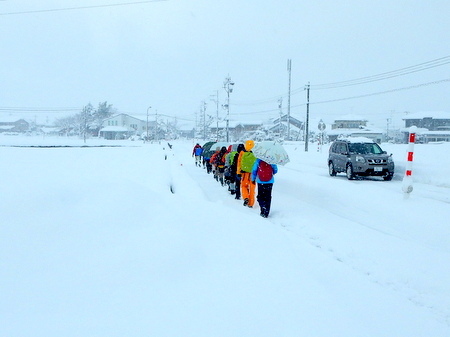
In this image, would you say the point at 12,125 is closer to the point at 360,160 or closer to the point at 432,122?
the point at 432,122

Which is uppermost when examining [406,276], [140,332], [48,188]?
[48,188]

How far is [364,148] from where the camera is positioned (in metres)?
17.0

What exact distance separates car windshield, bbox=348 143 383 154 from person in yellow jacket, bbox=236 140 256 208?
8.30 metres

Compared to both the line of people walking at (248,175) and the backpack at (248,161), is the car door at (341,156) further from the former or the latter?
the backpack at (248,161)

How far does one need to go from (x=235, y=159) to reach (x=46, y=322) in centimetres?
888

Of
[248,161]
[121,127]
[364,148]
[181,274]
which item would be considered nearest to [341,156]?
[364,148]

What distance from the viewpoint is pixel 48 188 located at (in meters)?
4.23

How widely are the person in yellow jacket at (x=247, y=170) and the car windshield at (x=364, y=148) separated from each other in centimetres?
830

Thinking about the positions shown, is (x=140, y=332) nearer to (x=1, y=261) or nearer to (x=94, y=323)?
(x=94, y=323)

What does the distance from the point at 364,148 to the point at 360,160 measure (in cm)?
135

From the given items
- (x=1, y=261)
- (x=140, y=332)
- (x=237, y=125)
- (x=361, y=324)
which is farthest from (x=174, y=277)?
(x=237, y=125)

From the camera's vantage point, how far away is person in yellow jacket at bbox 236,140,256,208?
32.1 ft

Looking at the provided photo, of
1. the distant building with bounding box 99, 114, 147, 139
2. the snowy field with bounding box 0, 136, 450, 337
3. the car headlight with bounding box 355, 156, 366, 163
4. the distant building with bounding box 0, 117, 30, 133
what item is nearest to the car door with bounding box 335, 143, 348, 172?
the car headlight with bounding box 355, 156, 366, 163

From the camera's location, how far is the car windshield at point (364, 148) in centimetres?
1675
